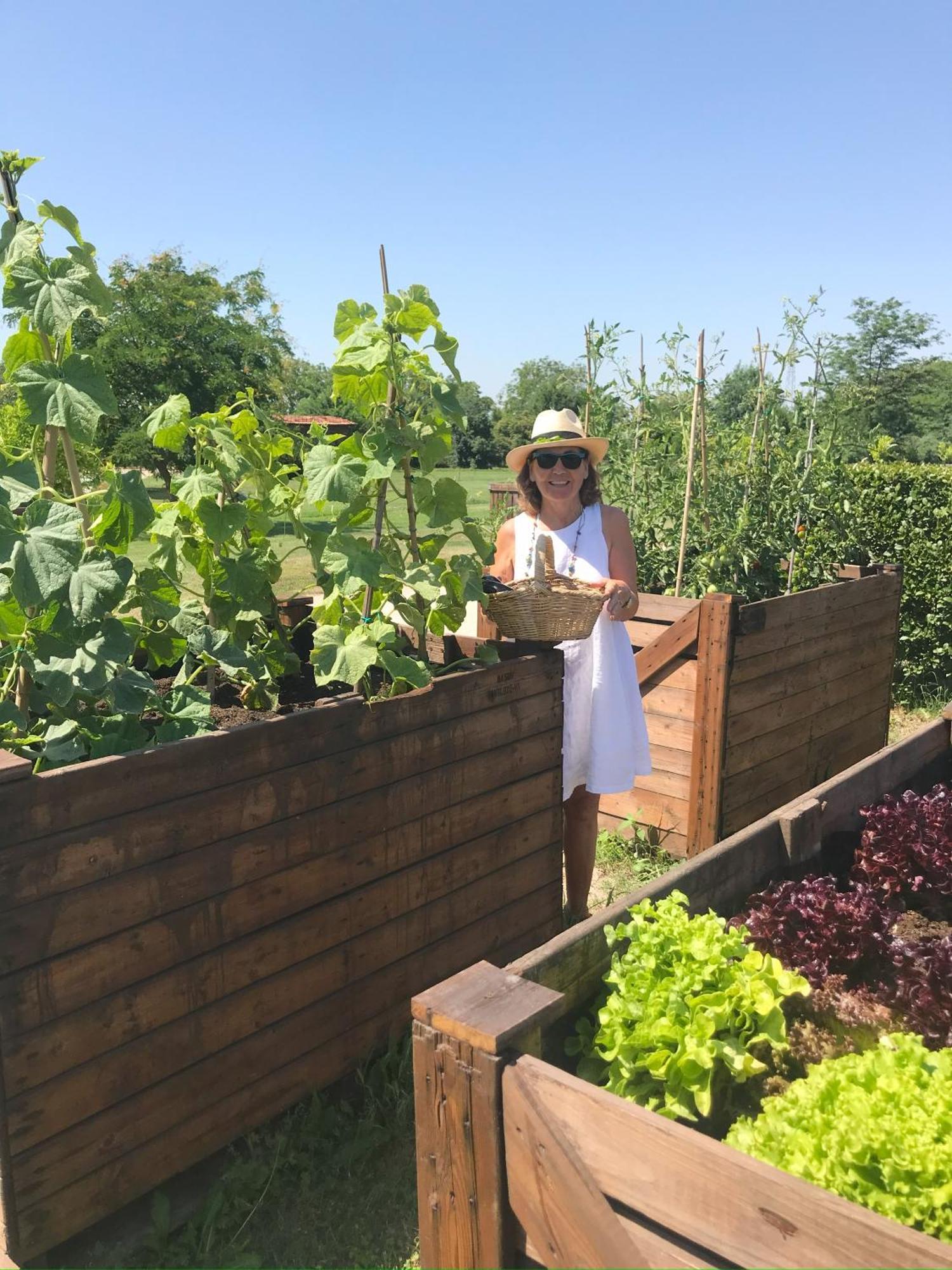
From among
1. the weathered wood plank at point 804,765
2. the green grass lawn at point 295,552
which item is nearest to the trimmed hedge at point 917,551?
the weathered wood plank at point 804,765

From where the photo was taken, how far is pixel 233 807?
2301 millimetres

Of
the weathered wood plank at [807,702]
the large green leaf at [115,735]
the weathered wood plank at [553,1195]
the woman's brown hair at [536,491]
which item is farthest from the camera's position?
the weathered wood plank at [807,702]

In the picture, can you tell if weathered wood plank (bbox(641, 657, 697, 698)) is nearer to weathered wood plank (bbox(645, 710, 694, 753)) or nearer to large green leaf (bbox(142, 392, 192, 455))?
weathered wood plank (bbox(645, 710, 694, 753))

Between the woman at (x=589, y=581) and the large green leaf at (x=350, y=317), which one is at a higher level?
the large green leaf at (x=350, y=317)

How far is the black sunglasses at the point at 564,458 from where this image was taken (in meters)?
3.43

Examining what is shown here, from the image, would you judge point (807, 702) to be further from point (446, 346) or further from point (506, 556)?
point (446, 346)

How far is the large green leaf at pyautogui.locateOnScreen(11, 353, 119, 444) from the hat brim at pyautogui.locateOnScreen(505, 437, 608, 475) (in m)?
1.46

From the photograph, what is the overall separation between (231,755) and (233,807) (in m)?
0.13

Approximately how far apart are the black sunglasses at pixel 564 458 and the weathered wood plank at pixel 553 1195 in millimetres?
2364

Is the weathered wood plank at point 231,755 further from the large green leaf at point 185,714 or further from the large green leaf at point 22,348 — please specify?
the large green leaf at point 22,348

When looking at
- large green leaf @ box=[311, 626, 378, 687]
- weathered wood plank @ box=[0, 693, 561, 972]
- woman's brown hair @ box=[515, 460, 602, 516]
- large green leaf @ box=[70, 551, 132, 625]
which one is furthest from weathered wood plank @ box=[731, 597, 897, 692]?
large green leaf @ box=[70, 551, 132, 625]

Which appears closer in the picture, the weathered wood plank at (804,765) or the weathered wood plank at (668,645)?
the weathered wood plank at (668,645)

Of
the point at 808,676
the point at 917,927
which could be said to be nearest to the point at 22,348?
the point at 917,927

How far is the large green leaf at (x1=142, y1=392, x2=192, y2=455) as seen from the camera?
2.68 metres
